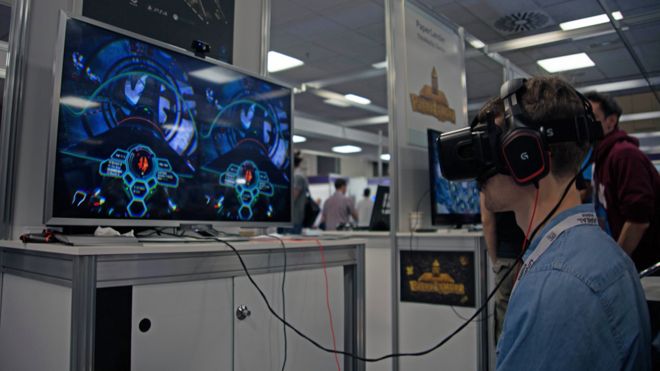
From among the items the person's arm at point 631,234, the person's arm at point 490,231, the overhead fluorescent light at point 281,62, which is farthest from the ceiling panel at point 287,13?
the person's arm at point 631,234

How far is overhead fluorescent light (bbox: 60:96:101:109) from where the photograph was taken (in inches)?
55.7

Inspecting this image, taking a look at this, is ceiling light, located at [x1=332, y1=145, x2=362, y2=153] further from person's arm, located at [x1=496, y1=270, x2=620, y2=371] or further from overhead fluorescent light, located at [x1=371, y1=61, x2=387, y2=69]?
person's arm, located at [x1=496, y1=270, x2=620, y2=371]

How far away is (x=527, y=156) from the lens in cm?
98

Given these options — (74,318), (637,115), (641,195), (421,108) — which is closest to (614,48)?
(637,115)

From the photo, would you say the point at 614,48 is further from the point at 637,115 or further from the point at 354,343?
the point at 354,343

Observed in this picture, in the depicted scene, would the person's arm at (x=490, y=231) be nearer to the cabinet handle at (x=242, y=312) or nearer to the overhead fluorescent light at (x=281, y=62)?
the cabinet handle at (x=242, y=312)

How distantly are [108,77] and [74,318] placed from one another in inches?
29.1

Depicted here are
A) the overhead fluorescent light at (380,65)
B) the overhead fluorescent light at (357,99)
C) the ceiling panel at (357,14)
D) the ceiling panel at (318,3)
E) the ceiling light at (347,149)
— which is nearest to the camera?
the ceiling panel at (318,3)

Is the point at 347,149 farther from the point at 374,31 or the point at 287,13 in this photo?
the point at 287,13

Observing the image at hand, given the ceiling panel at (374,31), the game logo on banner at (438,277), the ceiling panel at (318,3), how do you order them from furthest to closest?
the ceiling panel at (374,31) → the ceiling panel at (318,3) → the game logo on banner at (438,277)

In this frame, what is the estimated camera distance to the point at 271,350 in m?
1.70

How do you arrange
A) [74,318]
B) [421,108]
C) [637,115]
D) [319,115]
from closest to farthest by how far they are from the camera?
[74,318]
[421,108]
[637,115]
[319,115]

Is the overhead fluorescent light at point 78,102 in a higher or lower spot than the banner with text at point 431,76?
lower

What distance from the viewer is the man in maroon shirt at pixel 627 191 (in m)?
2.41
